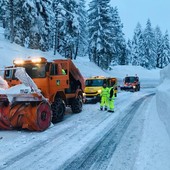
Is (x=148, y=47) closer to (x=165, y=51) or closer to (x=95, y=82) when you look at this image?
(x=165, y=51)

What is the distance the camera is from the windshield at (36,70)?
39.5 ft

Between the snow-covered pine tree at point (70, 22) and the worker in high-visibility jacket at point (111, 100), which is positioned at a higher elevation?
the snow-covered pine tree at point (70, 22)

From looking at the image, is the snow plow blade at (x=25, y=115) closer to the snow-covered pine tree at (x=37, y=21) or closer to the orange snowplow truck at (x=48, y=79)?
the orange snowplow truck at (x=48, y=79)

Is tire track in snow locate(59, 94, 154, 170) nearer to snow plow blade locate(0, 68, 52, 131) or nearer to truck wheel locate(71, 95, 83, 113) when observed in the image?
snow plow blade locate(0, 68, 52, 131)

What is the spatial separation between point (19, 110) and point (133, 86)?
86.9 feet

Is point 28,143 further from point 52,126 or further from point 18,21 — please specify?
point 18,21

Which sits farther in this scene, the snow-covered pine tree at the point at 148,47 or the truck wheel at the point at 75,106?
the snow-covered pine tree at the point at 148,47

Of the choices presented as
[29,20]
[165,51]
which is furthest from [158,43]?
[29,20]

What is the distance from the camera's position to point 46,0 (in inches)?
1697

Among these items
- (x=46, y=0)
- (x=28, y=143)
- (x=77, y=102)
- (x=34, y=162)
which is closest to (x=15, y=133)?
(x=28, y=143)

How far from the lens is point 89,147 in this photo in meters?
8.31

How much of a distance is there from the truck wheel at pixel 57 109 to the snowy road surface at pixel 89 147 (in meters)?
0.54

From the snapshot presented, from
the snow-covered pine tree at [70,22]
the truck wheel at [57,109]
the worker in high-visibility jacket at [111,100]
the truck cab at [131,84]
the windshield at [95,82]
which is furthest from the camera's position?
the snow-covered pine tree at [70,22]

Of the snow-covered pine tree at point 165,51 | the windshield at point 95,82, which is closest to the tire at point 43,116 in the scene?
the windshield at point 95,82
